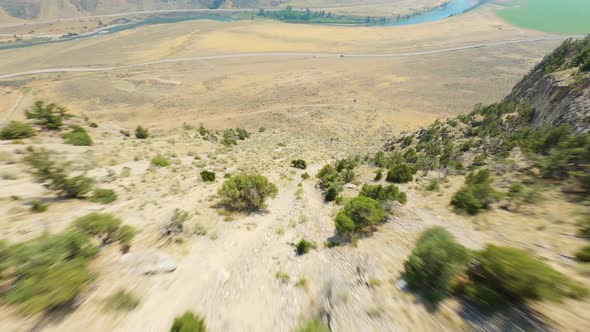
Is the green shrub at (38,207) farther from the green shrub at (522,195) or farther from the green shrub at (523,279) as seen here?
the green shrub at (522,195)

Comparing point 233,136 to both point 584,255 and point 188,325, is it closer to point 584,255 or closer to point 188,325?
point 188,325

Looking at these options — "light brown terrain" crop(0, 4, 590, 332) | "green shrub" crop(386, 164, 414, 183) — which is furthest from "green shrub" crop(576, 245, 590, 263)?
"green shrub" crop(386, 164, 414, 183)

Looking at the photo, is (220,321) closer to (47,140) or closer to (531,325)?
(531,325)

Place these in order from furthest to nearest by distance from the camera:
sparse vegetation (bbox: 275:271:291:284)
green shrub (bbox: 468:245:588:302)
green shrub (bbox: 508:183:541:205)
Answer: green shrub (bbox: 508:183:541:205), sparse vegetation (bbox: 275:271:291:284), green shrub (bbox: 468:245:588:302)

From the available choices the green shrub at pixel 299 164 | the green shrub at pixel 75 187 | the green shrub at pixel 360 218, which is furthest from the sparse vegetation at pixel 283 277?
the green shrub at pixel 299 164

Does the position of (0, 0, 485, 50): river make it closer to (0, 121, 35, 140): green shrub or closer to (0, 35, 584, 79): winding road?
(0, 35, 584, 79): winding road

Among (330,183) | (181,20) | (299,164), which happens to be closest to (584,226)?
(330,183)
